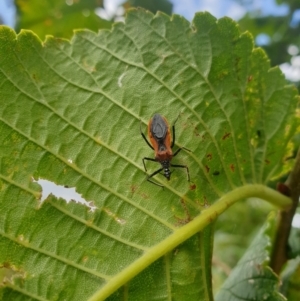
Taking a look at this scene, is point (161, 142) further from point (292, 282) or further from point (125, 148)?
point (292, 282)

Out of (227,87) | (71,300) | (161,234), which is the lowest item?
(71,300)

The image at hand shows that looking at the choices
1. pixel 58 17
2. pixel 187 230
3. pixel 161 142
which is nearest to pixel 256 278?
pixel 187 230

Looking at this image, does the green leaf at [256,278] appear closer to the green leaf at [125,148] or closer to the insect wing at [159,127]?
the green leaf at [125,148]

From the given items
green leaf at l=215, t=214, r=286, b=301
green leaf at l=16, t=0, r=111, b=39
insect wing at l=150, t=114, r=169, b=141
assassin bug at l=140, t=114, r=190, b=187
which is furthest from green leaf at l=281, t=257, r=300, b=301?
green leaf at l=16, t=0, r=111, b=39

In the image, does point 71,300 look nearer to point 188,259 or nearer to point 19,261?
point 19,261

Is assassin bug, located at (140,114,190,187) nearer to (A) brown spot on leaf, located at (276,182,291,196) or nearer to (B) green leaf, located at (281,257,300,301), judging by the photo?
(A) brown spot on leaf, located at (276,182,291,196)

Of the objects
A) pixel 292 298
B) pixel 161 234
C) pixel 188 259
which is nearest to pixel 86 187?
pixel 161 234
